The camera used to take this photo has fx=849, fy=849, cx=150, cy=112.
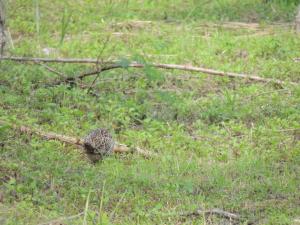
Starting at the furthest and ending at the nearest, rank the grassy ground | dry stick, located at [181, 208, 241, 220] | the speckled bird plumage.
A: the speckled bird plumage
the grassy ground
dry stick, located at [181, 208, 241, 220]

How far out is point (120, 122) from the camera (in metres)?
6.81

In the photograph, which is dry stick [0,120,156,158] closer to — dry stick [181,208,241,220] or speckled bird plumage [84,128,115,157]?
speckled bird plumage [84,128,115,157]

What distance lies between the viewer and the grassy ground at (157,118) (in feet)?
16.8

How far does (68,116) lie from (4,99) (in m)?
0.61

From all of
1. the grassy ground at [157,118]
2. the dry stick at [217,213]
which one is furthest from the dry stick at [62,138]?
the dry stick at [217,213]

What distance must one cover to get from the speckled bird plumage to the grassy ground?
9 cm

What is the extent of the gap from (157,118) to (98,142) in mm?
1234

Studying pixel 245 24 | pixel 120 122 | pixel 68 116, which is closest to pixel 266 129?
pixel 120 122

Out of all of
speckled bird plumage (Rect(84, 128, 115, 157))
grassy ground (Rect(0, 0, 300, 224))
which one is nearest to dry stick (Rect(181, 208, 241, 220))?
grassy ground (Rect(0, 0, 300, 224))

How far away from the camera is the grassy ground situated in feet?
16.8

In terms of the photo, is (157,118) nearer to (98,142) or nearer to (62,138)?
(62,138)

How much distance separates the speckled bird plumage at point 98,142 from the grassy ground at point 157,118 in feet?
0.28

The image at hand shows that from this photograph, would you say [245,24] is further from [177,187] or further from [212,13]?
[177,187]

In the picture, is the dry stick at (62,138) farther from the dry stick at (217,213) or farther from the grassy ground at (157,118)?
the dry stick at (217,213)
